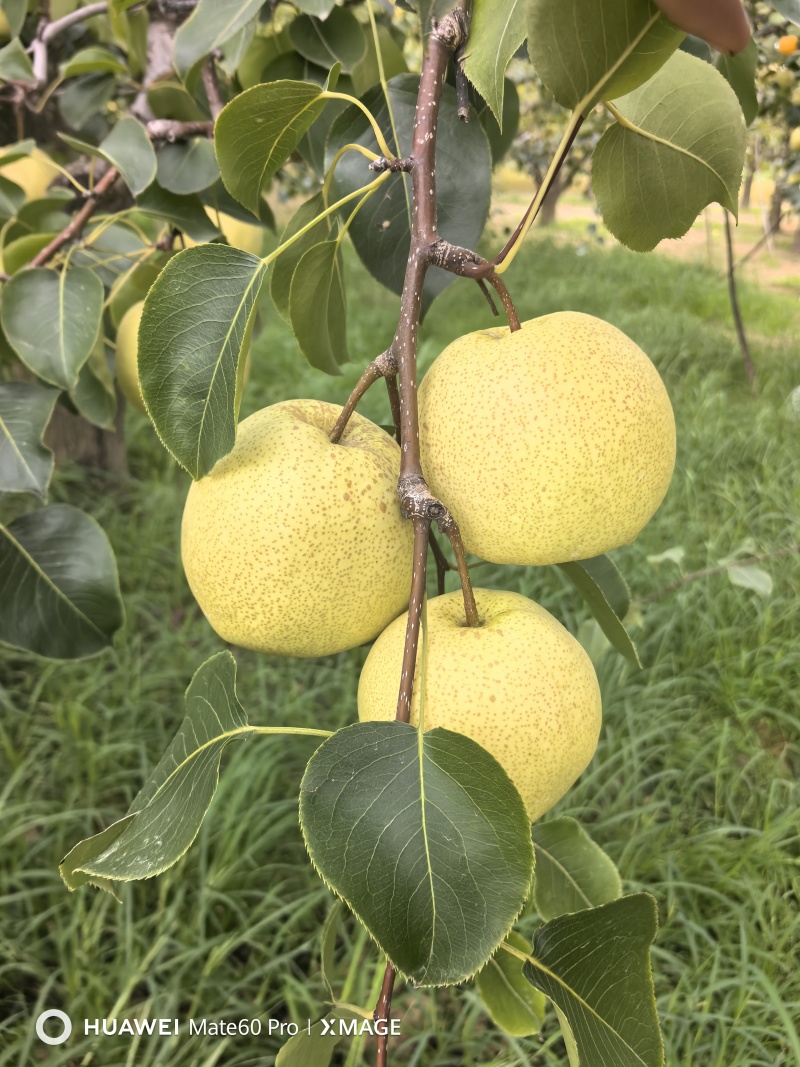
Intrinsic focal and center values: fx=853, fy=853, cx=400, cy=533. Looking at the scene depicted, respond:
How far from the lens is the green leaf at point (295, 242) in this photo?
793mm

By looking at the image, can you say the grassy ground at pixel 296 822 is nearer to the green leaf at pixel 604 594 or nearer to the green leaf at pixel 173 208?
the green leaf at pixel 604 594

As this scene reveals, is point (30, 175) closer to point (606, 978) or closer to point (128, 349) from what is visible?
point (128, 349)

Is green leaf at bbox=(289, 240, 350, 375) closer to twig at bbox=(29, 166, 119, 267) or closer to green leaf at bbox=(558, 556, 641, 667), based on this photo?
green leaf at bbox=(558, 556, 641, 667)

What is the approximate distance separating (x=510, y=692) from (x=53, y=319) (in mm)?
800

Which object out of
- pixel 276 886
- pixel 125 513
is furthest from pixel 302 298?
pixel 125 513

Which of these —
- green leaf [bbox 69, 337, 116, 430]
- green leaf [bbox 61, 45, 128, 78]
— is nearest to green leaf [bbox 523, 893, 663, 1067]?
green leaf [bbox 69, 337, 116, 430]

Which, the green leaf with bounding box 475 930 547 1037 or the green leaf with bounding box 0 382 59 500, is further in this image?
the green leaf with bounding box 0 382 59 500

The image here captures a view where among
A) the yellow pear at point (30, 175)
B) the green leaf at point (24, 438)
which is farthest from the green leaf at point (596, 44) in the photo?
the yellow pear at point (30, 175)

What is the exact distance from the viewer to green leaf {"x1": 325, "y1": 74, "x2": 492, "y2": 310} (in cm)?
77

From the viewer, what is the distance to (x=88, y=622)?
3.73 feet

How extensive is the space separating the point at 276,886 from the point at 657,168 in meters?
1.48

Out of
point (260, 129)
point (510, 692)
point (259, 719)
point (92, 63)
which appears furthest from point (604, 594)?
point (259, 719)

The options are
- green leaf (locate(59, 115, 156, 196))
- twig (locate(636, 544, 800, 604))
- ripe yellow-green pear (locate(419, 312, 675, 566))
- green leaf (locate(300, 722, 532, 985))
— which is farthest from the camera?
twig (locate(636, 544, 800, 604))

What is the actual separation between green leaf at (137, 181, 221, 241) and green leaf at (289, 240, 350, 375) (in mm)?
436
